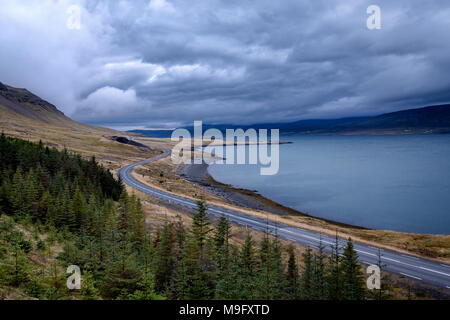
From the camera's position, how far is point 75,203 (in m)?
26.4

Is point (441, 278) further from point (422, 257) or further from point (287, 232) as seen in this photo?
point (287, 232)

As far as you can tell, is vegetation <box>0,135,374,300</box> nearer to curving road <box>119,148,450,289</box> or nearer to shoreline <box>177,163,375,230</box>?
curving road <box>119,148,450,289</box>

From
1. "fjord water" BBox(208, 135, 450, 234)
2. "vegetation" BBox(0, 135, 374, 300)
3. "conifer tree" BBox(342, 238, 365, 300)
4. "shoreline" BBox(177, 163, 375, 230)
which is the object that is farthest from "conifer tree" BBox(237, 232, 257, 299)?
"fjord water" BBox(208, 135, 450, 234)

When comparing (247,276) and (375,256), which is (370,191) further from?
(247,276)

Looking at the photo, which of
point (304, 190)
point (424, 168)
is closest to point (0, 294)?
point (304, 190)

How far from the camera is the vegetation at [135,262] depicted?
41.5ft

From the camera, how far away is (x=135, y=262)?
15.2m

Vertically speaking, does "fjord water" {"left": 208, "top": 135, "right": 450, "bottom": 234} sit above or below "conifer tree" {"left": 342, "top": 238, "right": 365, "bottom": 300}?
below

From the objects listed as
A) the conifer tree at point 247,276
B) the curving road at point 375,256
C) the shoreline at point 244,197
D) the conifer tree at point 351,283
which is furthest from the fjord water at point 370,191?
the conifer tree at point 247,276

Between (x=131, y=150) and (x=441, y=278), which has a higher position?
(x=131, y=150)

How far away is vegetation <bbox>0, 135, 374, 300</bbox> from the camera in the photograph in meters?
12.6

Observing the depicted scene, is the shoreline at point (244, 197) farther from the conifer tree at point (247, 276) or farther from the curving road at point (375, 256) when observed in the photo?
the conifer tree at point (247, 276)
